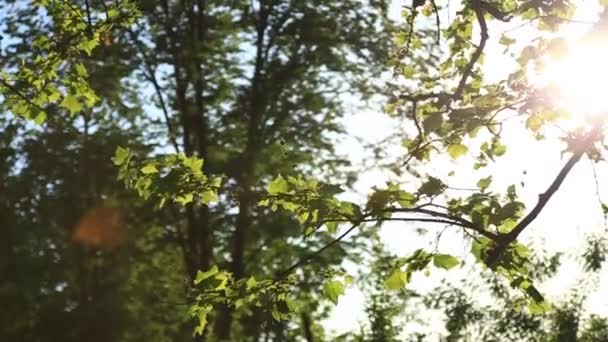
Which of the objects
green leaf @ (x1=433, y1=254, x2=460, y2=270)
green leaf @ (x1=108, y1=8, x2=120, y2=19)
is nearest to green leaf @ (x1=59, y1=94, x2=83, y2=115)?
green leaf @ (x1=108, y1=8, x2=120, y2=19)

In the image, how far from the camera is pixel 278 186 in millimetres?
5543

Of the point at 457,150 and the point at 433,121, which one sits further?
the point at 457,150

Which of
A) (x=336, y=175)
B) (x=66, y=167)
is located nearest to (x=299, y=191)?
(x=336, y=175)

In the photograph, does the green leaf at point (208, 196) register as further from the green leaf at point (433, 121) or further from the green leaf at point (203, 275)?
the green leaf at point (433, 121)

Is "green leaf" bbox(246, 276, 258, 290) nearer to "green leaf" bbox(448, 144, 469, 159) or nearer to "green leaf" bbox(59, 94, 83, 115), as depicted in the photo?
"green leaf" bbox(448, 144, 469, 159)

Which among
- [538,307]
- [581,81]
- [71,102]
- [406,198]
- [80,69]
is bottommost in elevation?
[538,307]

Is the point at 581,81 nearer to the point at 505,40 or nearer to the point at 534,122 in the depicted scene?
the point at 534,122

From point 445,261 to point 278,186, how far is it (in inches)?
43.7

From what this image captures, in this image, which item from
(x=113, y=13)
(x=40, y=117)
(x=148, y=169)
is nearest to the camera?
(x=148, y=169)

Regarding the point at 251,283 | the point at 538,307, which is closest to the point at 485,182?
the point at 538,307

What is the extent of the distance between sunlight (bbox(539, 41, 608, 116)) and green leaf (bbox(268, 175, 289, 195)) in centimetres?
169

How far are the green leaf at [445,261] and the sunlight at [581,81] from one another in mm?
1138

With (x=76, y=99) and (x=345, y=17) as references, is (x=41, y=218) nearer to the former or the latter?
(x=345, y=17)

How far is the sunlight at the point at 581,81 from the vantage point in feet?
17.6
